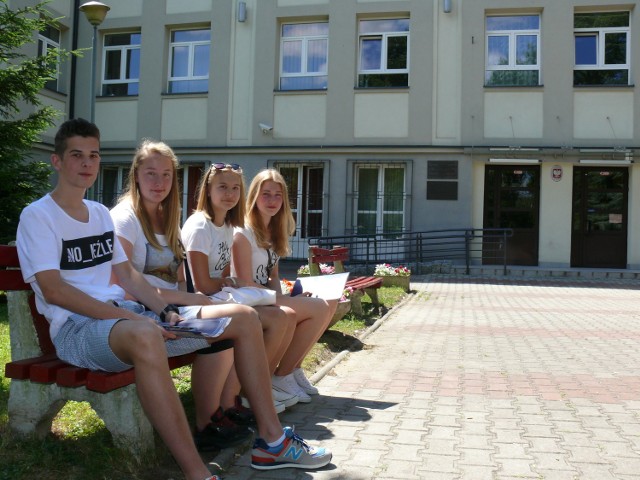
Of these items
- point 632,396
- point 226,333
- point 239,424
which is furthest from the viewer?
point 632,396

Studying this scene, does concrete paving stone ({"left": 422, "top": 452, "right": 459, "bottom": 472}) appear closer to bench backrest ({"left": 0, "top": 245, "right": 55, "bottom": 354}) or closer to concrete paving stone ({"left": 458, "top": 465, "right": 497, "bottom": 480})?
concrete paving stone ({"left": 458, "top": 465, "right": 497, "bottom": 480})

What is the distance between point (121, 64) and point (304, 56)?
561 centimetres

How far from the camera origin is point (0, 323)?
7137 mm

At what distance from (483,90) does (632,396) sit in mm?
13300

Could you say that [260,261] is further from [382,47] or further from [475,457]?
[382,47]

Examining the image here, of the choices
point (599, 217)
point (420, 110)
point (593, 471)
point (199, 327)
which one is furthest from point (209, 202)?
point (599, 217)

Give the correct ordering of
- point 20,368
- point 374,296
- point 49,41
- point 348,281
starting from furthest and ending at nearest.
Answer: point 49,41 < point 374,296 < point 348,281 < point 20,368

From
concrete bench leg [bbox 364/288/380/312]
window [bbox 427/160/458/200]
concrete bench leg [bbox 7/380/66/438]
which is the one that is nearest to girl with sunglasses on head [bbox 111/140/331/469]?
concrete bench leg [bbox 7/380/66/438]

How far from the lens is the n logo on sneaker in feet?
10.4

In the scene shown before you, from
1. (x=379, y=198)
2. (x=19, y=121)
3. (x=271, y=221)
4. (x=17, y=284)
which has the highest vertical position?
(x=19, y=121)

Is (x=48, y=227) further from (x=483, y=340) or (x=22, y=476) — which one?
(x=483, y=340)

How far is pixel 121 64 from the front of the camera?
64.8 feet

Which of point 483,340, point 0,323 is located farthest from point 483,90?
point 0,323

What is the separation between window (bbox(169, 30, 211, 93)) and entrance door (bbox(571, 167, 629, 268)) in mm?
10467
